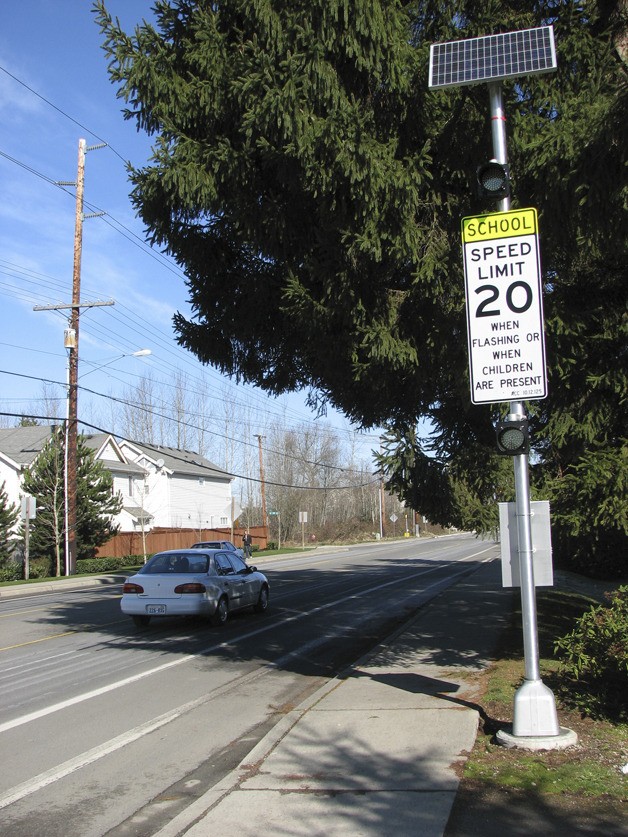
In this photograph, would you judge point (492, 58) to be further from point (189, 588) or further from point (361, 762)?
point (189, 588)

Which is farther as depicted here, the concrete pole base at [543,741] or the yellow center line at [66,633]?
the yellow center line at [66,633]

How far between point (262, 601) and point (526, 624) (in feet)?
35.8

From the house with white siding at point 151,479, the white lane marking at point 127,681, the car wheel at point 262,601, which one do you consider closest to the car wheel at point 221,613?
the white lane marking at point 127,681

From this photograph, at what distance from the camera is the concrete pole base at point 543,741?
224 inches

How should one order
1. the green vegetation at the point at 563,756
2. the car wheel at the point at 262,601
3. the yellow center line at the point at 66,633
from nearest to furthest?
1. the green vegetation at the point at 563,756
2. the yellow center line at the point at 66,633
3. the car wheel at the point at 262,601

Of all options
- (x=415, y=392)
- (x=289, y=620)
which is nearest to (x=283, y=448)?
(x=289, y=620)

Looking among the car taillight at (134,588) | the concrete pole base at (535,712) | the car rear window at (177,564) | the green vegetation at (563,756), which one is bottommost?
the green vegetation at (563,756)

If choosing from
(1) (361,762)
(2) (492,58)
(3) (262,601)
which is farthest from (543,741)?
(3) (262,601)

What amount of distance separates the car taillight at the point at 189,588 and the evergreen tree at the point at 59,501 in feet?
68.3

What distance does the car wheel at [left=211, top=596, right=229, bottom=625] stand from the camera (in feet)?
46.3

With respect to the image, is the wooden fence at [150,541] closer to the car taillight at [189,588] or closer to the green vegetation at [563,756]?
the car taillight at [189,588]

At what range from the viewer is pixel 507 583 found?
6.27 meters

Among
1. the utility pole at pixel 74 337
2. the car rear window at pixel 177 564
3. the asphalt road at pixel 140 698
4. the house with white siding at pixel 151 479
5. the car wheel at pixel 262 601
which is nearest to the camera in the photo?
the asphalt road at pixel 140 698

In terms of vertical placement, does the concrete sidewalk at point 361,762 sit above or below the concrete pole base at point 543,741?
below
